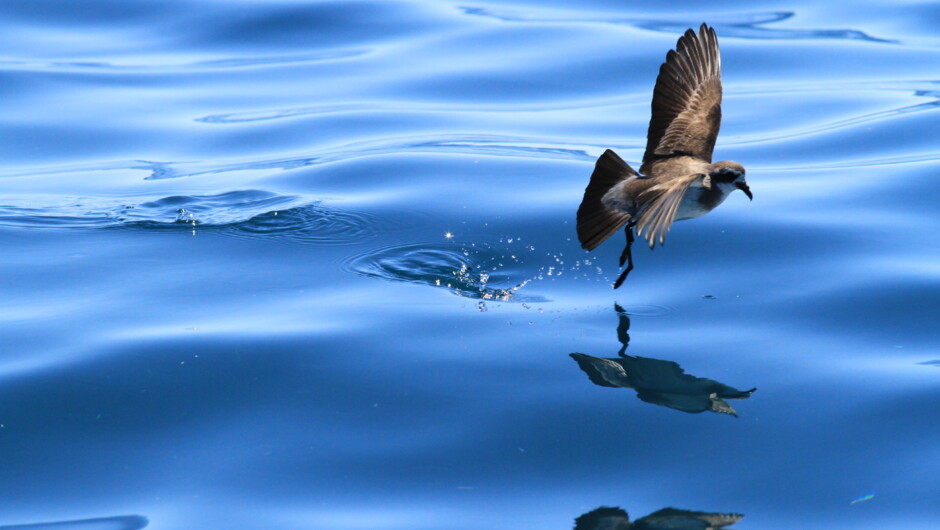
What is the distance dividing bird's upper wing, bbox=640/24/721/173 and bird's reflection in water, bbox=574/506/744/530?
114 inches

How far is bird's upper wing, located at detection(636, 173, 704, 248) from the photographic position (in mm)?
4645

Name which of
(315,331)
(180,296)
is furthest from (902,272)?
(180,296)

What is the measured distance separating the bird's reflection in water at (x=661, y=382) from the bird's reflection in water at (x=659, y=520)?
70 cm

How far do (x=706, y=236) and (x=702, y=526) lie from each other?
2.92 m

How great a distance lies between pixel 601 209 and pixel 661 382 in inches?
43.4

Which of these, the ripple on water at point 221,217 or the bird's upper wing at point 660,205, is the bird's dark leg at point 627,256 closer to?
the bird's upper wing at point 660,205

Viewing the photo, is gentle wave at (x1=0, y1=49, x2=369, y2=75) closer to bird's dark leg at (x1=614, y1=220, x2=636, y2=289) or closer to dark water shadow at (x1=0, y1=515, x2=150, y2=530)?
bird's dark leg at (x1=614, y1=220, x2=636, y2=289)

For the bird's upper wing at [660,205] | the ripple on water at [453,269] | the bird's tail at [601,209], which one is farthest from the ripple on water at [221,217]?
the bird's upper wing at [660,205]

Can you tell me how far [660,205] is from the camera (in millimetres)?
4910

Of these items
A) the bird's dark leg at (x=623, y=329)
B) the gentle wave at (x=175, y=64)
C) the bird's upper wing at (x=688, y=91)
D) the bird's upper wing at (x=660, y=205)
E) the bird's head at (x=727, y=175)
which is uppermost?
the gentle wave at (x=175, y=64)

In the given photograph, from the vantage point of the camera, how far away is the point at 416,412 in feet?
14.6

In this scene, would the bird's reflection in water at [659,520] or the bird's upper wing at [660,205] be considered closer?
the bird's reflection in water at [659,520]

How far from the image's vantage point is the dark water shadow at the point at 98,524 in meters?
3.72

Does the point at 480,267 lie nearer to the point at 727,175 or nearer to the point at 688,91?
the point at 727,175
